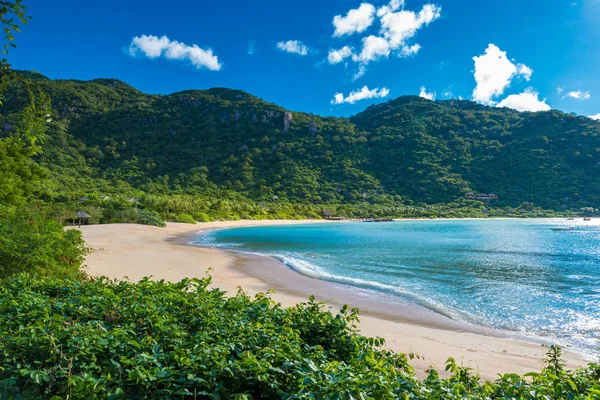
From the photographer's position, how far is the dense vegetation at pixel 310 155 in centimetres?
11844

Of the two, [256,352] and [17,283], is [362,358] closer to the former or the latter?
[256,352]

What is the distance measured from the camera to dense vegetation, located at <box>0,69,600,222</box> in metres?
118

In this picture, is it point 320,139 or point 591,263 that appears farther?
point 320,139

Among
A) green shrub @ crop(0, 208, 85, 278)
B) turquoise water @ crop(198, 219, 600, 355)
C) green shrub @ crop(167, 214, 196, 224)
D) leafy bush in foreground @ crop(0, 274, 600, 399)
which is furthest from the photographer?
green shrub @ crop(167, 214, 196, 224)

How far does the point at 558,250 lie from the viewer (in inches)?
1284

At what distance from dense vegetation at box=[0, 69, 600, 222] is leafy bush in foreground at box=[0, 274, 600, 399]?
281 ft

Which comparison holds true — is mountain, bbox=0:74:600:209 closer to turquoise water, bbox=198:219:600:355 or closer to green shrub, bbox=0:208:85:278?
turquoise water, bbox=198:219:600:355

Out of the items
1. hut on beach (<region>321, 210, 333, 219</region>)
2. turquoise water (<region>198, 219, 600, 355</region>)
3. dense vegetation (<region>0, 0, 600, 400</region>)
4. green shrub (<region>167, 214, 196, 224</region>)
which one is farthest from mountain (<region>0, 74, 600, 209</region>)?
turquoise water (<region>198, 219, 600, 355</region>)

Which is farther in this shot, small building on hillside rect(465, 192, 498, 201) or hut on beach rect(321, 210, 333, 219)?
small building on hillside rect(465, 192, 498, 201)

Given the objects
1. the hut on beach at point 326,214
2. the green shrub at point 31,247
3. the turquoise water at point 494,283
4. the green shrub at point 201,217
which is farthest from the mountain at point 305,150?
the green shrub at point 31,247

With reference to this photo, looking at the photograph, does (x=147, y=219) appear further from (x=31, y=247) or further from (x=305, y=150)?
(x=305, y=150)

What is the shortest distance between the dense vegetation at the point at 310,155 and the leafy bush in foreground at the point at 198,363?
85.6 m

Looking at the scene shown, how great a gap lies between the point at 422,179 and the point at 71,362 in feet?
498

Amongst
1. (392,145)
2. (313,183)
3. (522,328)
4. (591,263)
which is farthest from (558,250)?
(392,145)
